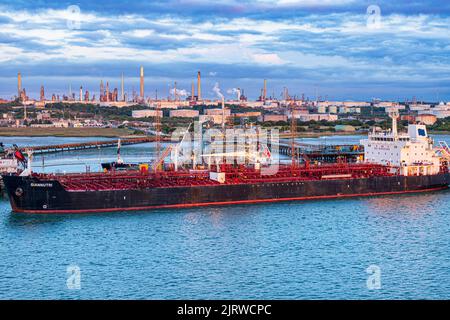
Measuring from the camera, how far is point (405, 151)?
3881 cm

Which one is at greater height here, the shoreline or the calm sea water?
the shoreline

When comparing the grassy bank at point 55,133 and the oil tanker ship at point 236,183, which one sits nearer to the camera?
the oil tanker ship at point 236,183

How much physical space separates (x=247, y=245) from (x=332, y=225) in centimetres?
529

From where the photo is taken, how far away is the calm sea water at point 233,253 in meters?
17.4

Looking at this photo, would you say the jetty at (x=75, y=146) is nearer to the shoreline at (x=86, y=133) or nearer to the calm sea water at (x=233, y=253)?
the shoreline at (x=86, y=133)

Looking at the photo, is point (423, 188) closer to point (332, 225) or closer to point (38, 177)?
point (332, 225)

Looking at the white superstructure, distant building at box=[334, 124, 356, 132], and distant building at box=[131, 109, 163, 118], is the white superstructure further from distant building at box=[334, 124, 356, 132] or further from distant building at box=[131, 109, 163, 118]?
distant building at box=[131, 109, 163, 118]

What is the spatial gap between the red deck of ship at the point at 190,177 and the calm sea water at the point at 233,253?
2.04m

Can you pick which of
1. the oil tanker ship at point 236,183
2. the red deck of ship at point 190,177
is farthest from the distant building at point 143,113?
the red deck of ship at point 190,177

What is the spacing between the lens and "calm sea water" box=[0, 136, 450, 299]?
17438 mm

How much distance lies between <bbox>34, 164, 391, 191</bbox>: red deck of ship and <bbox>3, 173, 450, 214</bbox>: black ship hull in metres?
0.47

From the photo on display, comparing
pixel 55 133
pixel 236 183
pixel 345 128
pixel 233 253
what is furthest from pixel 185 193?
pixel 55 133

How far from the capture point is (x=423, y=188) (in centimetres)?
3800

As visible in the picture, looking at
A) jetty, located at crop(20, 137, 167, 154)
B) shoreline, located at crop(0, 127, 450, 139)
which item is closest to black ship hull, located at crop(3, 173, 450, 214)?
jetty, located at crop(20, 137, 167, 154)
